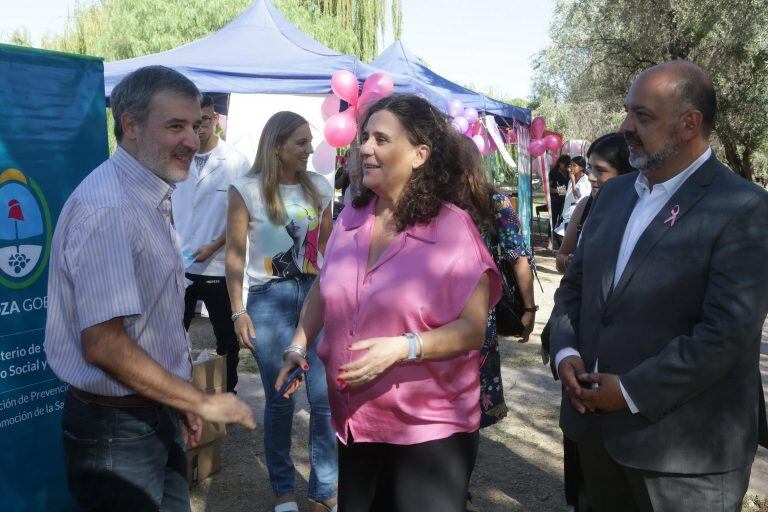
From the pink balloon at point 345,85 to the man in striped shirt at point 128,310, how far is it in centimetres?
561

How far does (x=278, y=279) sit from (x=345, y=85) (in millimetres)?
4488

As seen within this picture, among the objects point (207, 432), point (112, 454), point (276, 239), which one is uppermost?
point (276, 239)

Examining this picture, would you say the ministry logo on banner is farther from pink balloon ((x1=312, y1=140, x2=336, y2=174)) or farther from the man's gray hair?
pink balloon ((x1=312, y1=140, x2=336, y2=174))

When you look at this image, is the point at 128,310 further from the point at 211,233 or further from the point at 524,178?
the point at 524,178

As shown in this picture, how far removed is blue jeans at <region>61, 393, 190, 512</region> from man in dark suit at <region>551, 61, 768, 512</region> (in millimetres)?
1352

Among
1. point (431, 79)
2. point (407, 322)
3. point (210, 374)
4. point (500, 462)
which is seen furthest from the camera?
point (431, 79)

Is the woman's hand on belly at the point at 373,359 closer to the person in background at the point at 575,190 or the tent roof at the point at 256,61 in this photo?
the tent roof at the point at 256,61

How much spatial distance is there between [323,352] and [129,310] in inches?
29.3

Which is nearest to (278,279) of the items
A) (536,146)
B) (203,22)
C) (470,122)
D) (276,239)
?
(276,239)

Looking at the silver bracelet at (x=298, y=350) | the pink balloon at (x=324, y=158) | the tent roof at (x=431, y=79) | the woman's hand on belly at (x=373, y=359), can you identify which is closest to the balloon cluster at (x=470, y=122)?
the tent roof at (x=431, y=79)

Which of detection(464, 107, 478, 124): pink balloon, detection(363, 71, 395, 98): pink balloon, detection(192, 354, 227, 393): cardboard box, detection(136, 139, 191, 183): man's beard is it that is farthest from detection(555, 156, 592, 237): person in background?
detection(136, 139, 191, 183): man's beard

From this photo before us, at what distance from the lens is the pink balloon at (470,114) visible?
36.0 feet

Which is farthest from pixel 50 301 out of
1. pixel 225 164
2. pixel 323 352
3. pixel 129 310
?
pixel 225 164

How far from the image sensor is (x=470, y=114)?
36.2 ft
